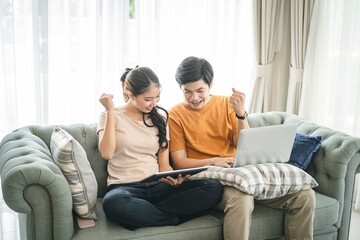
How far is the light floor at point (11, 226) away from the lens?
2.58 meters

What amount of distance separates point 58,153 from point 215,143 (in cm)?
99

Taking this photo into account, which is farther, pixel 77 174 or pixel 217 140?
pixel 217 140

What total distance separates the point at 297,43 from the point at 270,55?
25 centimetres

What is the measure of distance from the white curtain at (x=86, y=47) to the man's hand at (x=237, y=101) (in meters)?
1.03

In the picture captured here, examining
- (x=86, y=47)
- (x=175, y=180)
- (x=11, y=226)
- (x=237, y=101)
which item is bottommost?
(x=11, y=226)

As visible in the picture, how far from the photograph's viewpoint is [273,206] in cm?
218

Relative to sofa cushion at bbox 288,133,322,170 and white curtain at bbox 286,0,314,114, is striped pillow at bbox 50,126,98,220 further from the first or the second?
white curtain at bbox 286,0,314,114

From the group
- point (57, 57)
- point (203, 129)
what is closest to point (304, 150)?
point (203, 129)

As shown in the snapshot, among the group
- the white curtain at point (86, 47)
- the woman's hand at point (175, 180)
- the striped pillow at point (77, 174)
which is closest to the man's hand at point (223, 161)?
the woman's hand at point (175, 180)

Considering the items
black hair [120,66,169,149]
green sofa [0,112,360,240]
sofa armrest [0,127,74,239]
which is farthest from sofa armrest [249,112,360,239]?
sofa armrest [0,127,74,239]

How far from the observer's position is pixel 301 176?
6.95 ft

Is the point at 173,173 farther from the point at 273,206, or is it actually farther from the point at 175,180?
the point at 273,206

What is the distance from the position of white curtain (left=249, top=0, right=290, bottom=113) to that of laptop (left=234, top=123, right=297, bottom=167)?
1403 millimetres

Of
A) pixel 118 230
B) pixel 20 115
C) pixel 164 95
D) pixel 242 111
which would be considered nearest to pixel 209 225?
pixel 118 230
